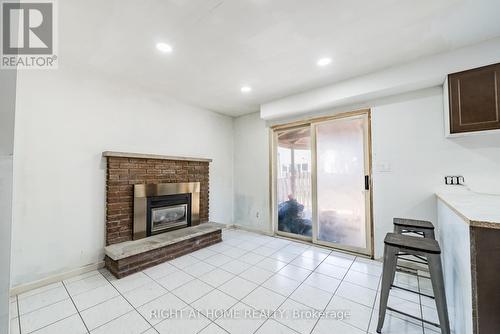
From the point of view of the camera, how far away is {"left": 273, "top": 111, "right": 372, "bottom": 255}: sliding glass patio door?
3238mm

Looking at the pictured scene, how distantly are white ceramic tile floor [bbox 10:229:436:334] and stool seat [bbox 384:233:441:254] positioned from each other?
0.74 metres

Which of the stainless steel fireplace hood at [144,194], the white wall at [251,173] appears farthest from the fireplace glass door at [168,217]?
the white wall at [251,173]

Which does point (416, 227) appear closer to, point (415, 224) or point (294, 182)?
point (415, 224)

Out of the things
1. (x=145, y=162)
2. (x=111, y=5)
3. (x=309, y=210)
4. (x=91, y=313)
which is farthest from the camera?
(x=309, y=210)

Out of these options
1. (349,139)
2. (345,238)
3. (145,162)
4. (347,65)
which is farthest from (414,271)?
(145,162)

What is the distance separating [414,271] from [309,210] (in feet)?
5.44

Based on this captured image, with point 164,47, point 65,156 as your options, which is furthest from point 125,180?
Result: point 164,47

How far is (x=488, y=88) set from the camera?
2133mm

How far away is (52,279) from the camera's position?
7.87 feet

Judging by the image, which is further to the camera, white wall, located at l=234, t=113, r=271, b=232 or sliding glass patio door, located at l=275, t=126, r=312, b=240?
white wall, located at l=234, t=113, r=271, b=232

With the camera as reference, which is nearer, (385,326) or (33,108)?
(385,326)

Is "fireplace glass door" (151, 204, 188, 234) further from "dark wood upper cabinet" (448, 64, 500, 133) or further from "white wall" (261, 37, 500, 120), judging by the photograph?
"dark wood upper cabinet" (448, 64, 500, 133)

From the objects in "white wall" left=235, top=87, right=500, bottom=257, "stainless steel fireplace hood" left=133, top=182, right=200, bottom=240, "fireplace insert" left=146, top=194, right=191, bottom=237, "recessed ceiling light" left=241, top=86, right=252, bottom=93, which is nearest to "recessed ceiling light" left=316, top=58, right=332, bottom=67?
"white wall" left=235, top=87, right=500, bottom=257

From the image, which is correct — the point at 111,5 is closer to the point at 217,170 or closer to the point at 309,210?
the point at 217,170
